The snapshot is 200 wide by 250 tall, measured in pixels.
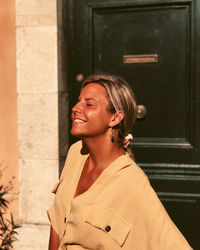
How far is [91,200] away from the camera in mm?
1995

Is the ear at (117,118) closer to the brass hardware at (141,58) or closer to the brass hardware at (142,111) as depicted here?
the brass hardware at (142,111)

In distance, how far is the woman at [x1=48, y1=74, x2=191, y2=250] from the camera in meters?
1.85

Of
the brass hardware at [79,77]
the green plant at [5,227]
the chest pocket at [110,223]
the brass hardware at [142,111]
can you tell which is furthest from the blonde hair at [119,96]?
the brass hardware at [79,77]

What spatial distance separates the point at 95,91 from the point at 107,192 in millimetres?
592

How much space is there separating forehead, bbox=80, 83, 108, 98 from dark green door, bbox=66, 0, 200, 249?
1.34 metres

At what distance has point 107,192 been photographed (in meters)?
1.96

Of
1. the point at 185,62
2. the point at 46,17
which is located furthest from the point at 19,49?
the point at 185,62

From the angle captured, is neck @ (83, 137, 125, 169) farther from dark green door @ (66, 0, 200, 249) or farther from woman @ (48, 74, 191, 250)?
dark green door @ (66, 0, 200, 249)

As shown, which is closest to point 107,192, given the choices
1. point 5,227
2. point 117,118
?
point 117,118

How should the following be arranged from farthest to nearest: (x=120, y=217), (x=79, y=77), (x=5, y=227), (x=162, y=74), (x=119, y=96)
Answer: (x=79, y=77) → (x=162, y=74) → (x=5, y=227) → (x=119, y=96) → (x=120, y=217)

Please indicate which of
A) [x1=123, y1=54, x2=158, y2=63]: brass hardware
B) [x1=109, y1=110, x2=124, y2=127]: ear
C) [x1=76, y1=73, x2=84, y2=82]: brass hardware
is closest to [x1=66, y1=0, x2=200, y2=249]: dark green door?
[x1=123, y1=54, x2=158, y2=63]: brass hardware

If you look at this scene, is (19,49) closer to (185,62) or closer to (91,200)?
(185,62)

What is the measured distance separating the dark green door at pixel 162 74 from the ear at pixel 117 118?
1.33 meters

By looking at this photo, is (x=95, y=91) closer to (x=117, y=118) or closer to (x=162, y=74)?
(x=117, y=118)
